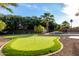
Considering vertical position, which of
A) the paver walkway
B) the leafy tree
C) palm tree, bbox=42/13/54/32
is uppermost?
palm tree, bbox=42/13/54/32

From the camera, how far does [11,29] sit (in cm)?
292

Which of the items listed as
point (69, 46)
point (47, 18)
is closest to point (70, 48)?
point (69, 46)

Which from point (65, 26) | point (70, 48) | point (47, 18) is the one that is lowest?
point (70, 48)

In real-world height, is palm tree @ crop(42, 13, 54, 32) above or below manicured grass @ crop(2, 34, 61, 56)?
above

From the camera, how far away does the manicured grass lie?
9.24ft

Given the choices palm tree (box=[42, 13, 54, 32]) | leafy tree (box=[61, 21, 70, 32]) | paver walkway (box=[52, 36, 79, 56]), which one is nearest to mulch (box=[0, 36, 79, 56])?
paver walkway (box=[52, 36, 79, 56])

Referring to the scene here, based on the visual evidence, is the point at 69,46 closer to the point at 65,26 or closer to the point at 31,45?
the point at 65,26

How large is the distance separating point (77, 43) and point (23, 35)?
0.70 metres

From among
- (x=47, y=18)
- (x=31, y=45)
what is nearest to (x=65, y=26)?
(x=47, y=18)

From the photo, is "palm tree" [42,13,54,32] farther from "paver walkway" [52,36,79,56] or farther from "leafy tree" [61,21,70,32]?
"paver walkway" [52,36,79,56]

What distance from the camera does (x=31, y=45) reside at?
2848 millimetres

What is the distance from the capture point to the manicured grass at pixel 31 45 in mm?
2816

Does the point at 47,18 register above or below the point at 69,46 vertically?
above

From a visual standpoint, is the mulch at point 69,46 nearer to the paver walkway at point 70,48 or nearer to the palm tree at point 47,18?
the paver walkway at point 70,48
